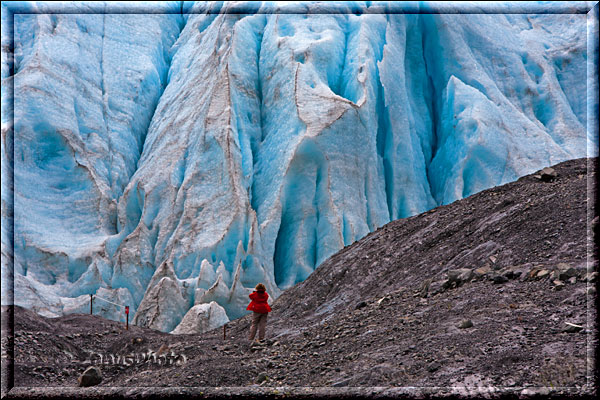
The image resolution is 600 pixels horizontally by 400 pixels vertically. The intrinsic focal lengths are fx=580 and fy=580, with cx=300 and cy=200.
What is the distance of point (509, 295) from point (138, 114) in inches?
875

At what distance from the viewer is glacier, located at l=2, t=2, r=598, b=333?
19.9m

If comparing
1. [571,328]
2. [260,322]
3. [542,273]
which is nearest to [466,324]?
[571,328]

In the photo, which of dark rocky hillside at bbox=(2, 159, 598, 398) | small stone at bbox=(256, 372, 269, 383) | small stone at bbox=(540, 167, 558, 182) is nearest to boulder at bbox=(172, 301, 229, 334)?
dark rocky hillside at bbox=(2, 159, 598, 398)

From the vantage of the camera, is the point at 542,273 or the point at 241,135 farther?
the point at 241,135

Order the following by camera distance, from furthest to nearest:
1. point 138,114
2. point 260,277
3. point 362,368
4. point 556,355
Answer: point 138,114
point 260,277
point 362,368
point 556,355

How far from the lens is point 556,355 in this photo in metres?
5.13

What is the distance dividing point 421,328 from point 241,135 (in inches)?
658

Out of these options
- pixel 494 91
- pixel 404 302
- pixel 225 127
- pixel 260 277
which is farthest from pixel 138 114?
pixel 404 302

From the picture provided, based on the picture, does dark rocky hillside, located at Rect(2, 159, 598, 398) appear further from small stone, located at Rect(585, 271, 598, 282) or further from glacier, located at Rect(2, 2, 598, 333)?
glacier, located at Rect(2, 2, 598, 333)

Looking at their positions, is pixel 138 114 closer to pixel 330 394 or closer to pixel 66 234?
pixel 66 234

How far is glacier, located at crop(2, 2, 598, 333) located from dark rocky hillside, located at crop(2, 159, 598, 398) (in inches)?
244

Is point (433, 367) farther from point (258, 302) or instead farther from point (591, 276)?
point (258, 302)

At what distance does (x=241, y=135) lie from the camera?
73.8ft

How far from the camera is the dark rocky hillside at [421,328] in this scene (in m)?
5.12
